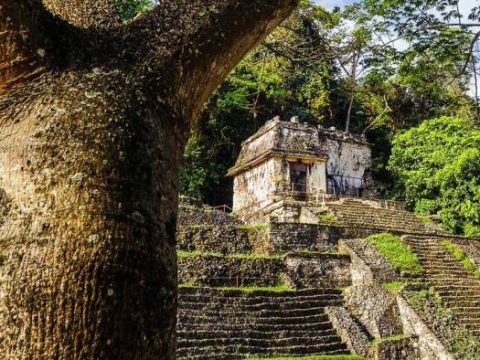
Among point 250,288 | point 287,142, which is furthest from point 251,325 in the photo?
point 287,142

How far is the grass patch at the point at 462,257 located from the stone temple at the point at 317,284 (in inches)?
4.2

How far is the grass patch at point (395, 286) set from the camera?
12.1 metres

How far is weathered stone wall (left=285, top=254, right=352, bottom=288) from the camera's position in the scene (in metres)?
13.3

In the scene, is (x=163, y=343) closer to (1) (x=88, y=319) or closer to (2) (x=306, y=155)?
(1) (x=88, y=319)

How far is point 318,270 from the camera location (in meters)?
13.6

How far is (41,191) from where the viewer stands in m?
1.88

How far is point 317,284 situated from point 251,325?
3622 millimetres

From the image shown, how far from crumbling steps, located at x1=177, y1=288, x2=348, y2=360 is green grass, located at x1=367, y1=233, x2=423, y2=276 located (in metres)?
2.76

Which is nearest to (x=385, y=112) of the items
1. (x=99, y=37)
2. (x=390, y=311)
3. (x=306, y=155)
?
(x=306, y=155)

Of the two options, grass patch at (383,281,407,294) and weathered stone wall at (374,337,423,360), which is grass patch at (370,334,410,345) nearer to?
weathered stone wall at (374,337,423,360)

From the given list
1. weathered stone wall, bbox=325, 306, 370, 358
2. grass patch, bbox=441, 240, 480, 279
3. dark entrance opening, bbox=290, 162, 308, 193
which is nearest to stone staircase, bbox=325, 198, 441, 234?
grass patch, bbox=441, 240, 480, 279

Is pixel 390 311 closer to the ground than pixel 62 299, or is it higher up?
closer to the ground

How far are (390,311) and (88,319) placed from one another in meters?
11.1

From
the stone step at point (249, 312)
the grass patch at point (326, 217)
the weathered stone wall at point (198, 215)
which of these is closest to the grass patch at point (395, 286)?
the stone step at point (249, 312)
